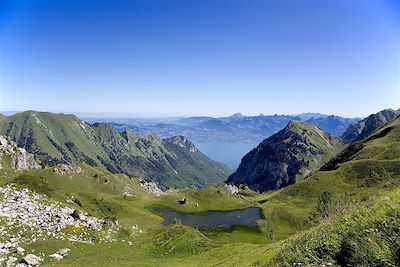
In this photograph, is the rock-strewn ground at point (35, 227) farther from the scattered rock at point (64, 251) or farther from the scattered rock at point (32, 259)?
the scattered rock at point (64, 251)

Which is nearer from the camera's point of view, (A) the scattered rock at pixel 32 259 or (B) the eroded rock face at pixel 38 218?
(A) the scattered rock at pixel 32 259

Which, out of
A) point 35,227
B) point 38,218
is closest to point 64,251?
point 35,227

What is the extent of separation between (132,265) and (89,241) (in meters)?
18.5

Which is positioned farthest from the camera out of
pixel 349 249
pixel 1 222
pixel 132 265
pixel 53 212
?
pixel 53 212

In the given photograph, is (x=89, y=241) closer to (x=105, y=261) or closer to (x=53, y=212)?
(x=105, y=261)

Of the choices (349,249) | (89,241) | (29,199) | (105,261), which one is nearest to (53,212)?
(29,199)

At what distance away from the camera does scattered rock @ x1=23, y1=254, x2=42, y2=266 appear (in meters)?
59.5

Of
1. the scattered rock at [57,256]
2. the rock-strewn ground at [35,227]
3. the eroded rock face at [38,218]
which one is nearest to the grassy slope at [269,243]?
the scattered rock at [57,256]

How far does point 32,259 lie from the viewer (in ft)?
199

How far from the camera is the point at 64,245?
7131 cm

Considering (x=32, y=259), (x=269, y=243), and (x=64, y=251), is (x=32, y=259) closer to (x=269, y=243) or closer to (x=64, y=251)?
(x=64, y=251)

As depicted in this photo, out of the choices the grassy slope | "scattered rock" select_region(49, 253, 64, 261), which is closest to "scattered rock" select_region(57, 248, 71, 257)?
"scattered rock" select_region(49, 253, 64, 261)

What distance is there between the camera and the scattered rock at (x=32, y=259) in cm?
5953

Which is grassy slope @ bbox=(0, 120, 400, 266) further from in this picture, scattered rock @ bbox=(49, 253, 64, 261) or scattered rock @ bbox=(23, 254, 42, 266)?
scattered rock @ bbox=(23, 254, 42, 266)
